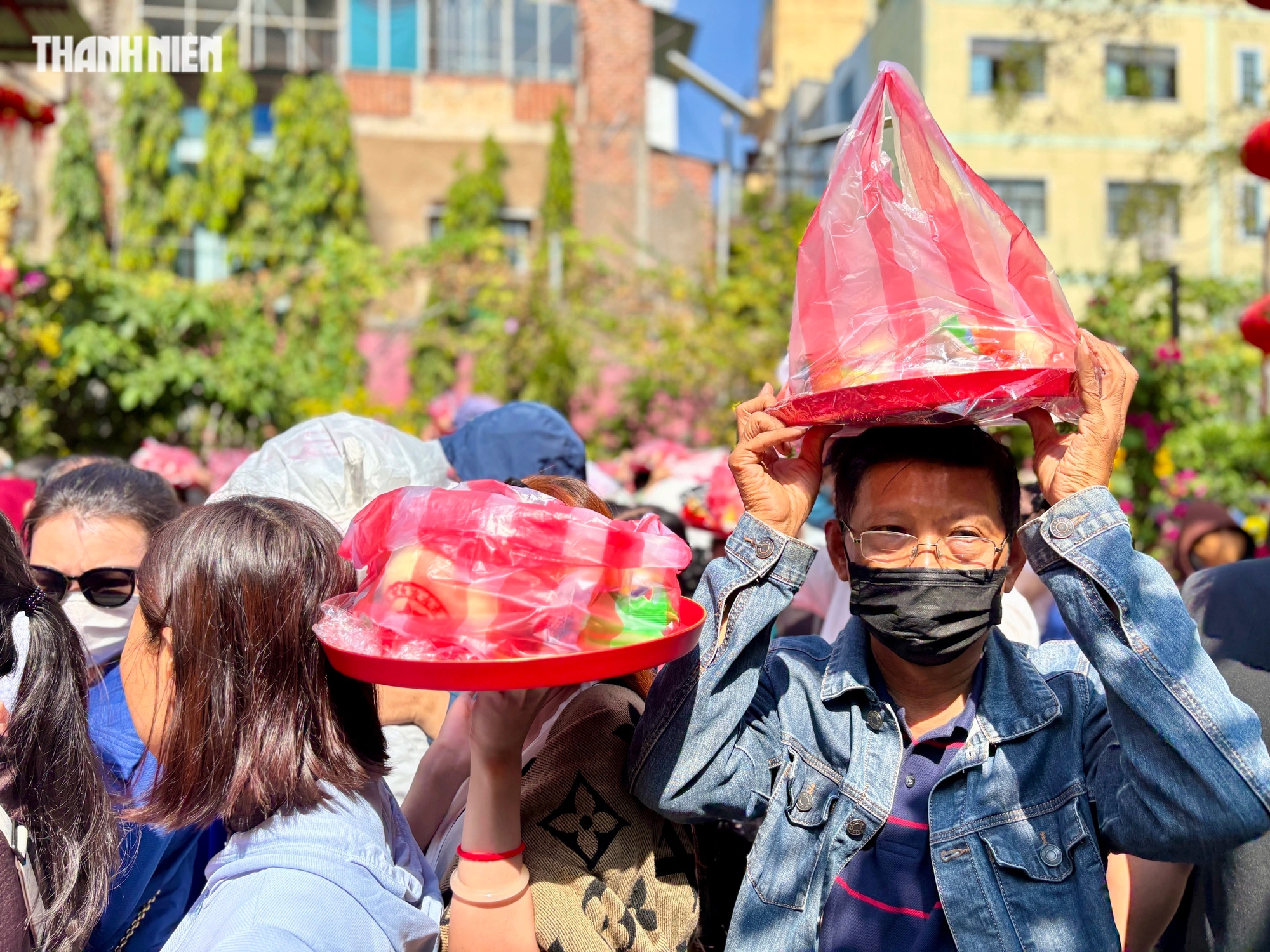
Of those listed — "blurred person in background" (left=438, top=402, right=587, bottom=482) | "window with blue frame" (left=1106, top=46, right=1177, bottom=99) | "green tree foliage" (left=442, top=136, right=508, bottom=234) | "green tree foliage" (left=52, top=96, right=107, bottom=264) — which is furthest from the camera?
"window with blue frame" (left=1106, top=46, right=1177, bottom=99)

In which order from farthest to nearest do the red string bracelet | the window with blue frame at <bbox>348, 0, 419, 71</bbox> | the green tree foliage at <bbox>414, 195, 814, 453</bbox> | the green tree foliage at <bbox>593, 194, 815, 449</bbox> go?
the window with blue frame at <bbox>348, 0, 419, 71</bbox>
the green tree foliage at <bbox>414, 195, 814, 453</bbox>
the green tree foliage at <bbox>593, 194, 815, 449</bbox>
the red string bracelet

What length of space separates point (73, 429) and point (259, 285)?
2771 millimetres

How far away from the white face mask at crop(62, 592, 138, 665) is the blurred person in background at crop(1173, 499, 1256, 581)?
14.2ft

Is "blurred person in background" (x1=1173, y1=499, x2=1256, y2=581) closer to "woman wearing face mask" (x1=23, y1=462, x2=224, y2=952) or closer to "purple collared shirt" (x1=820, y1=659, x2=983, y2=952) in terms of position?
"purple collared shirt" (x1=820, y1=659, x2=983, y2=952)

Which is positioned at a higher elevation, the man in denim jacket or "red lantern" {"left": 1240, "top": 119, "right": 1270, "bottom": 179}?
"red lantern" {"left": 1240, "top": 119, "right": 1270, "bottom": 179}

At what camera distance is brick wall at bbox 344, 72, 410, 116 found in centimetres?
1639

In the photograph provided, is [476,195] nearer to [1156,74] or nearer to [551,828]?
[1156,74]

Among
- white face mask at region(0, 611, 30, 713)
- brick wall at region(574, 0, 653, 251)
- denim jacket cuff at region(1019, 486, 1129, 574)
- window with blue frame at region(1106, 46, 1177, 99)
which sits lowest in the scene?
white face mask at region(0, 611, 30, 713)

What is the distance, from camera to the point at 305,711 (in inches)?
67.5

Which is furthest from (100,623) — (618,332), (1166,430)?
(618,332)

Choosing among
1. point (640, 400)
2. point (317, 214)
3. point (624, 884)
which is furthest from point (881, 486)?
point (317, 214)

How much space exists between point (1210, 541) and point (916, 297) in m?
3.81

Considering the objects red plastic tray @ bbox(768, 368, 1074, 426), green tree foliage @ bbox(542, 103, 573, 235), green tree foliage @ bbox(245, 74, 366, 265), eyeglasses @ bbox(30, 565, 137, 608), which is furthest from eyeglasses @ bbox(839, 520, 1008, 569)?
green tree foliage @ bbox(542, 103, 573, 235)

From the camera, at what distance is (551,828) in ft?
5.86
